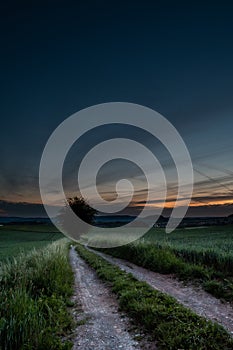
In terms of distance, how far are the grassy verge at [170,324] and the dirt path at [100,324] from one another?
44 cm

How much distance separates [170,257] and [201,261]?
1906mm

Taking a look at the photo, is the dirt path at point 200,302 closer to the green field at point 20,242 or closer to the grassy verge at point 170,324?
the grassy verge at point 170,324

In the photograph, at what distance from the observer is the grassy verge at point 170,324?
5.23m

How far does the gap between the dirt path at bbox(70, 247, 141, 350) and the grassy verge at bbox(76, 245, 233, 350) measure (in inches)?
17.3

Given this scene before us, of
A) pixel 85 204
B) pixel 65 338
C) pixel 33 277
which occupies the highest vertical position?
pixel 85 204

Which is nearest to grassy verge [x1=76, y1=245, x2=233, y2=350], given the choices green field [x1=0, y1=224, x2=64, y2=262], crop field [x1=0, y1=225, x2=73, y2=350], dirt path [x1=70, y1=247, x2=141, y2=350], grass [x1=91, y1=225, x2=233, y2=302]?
dirt path [x1=70, y1=247, x2=141, y2=350]

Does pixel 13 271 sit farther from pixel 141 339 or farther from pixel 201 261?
pixel 201 261

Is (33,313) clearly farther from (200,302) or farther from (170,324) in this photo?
(200,302)

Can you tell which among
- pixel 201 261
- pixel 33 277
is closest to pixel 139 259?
pixel 201 261

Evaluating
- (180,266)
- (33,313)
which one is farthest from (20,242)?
(33,313)

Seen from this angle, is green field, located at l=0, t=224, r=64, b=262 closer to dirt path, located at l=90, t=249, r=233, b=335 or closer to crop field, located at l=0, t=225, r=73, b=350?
crop field, located at l=0, t=225, r=73, b=350

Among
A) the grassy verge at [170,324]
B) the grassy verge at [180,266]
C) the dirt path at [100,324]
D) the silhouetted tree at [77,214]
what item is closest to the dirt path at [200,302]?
the grassy verge at [180,266]

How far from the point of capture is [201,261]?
44.6ft

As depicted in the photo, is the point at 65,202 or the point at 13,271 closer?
the point at 13,271
